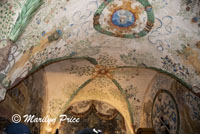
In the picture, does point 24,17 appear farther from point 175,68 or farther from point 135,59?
point 175,68

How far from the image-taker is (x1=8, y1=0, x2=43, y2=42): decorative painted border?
4129 mm

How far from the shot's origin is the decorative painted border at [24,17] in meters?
4.13

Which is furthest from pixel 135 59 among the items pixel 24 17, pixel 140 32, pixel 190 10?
pixel 24 17

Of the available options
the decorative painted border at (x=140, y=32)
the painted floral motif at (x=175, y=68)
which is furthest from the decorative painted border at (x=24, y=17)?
the painted floral motif at (x=175, y=68)

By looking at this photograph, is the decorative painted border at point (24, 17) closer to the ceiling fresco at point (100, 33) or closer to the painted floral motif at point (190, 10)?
the ceiling fresco at point (100, 33)

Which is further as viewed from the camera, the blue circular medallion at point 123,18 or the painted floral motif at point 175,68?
the painted floral motif at point 175,68

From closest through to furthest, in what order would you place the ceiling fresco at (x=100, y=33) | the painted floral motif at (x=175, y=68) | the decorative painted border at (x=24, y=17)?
the decorative painted border at (x=24, y=17)
the ceiling fresco at (x=100, y=33)
the painted floral motif at (x=175, y=68)

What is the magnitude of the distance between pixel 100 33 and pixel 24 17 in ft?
7.15

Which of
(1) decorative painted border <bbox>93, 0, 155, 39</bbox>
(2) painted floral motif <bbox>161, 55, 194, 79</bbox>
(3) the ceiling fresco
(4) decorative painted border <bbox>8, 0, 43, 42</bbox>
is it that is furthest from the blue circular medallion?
(4) decorative painted border <bbox>8, 0, 43, 42</bbox>

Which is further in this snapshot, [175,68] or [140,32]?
[175,68]

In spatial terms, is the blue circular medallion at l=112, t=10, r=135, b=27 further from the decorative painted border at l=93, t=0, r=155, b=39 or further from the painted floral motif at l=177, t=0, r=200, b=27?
Answer: the painted floral motif at l=177, t=0, r=200, b=27

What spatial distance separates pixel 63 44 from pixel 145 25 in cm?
204

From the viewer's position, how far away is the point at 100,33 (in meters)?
5.90

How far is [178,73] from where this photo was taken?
5.96 metres
